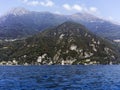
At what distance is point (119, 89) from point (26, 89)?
27.2m

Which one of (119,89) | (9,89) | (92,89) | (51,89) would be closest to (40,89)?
(51,89)

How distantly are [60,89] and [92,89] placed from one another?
940cm

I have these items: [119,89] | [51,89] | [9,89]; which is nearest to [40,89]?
[51,89]

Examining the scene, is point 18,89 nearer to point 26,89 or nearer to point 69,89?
point 26,89

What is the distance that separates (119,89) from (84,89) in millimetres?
10199

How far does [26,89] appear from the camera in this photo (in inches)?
3499

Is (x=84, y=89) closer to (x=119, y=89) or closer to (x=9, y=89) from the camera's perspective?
(x=119, y=89)

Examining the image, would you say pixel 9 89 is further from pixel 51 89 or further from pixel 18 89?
pixel 51 89

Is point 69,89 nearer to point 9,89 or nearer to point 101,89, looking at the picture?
point 101,89

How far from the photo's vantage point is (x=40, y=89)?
3546 inches

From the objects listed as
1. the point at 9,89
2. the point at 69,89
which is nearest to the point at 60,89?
the point at 69,89

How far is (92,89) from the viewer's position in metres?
88.9

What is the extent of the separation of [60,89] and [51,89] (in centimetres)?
283

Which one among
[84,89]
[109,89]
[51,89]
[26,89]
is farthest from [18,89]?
[109,89]
